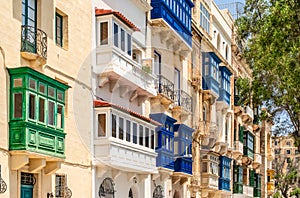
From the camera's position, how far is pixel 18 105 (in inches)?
653

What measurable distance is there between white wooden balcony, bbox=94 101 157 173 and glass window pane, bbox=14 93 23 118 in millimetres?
5207

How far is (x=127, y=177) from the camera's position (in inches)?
958

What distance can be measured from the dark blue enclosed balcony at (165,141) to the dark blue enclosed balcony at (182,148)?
82 centimetres

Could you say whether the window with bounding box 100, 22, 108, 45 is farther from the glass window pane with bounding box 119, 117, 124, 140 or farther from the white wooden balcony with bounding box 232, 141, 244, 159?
the white wooden balcony with bounding box 232, 141, 244, 159

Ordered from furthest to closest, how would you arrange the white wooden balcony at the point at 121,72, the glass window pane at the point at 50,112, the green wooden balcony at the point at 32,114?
the white wooden balcony at the point at 121,72 < the glass window pane at the point at 50,112 < the green wooden balcony at the point at 32,114

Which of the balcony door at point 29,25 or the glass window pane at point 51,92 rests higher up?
the balcony door at point 29,25

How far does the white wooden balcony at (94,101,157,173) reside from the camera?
21.4 m

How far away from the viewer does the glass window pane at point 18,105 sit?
16.5 metres

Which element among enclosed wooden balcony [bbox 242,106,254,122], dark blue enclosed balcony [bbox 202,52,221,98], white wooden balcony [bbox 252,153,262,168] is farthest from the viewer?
white wooden balcony [bbox 252,153,262,168]

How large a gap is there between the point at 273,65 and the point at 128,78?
5141 millimetres

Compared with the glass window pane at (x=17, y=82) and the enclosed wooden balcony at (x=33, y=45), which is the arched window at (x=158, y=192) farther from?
the glass window pane at (x=17, y=82)

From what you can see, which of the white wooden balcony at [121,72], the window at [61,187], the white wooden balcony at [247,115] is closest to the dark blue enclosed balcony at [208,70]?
the white wooden balcony at [121,72]

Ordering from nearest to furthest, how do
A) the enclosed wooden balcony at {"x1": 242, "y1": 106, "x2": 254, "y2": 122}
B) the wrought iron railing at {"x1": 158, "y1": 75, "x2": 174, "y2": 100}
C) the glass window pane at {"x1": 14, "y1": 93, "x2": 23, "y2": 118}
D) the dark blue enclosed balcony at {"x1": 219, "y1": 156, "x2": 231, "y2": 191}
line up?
the glass window pane at {"x1": 14, "y1": 93, "x2": 23, "y2": 118}, the wrought iron railing at {"x1": 158, "y1": 75, "x2": 174, "y2": 100}, the dark blue enclosed balcony at {"x1": 219, "y1": 156, "x2": 231, "y2": 191}, the enclosed wooden balcony at {"x1": 242, "y1": 106, "x2": 254, "y2": 122}

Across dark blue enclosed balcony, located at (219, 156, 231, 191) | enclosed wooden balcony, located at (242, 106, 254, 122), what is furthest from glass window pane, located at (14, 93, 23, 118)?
enclosed wooden balcony, located at (242, 106, 254, 122)
